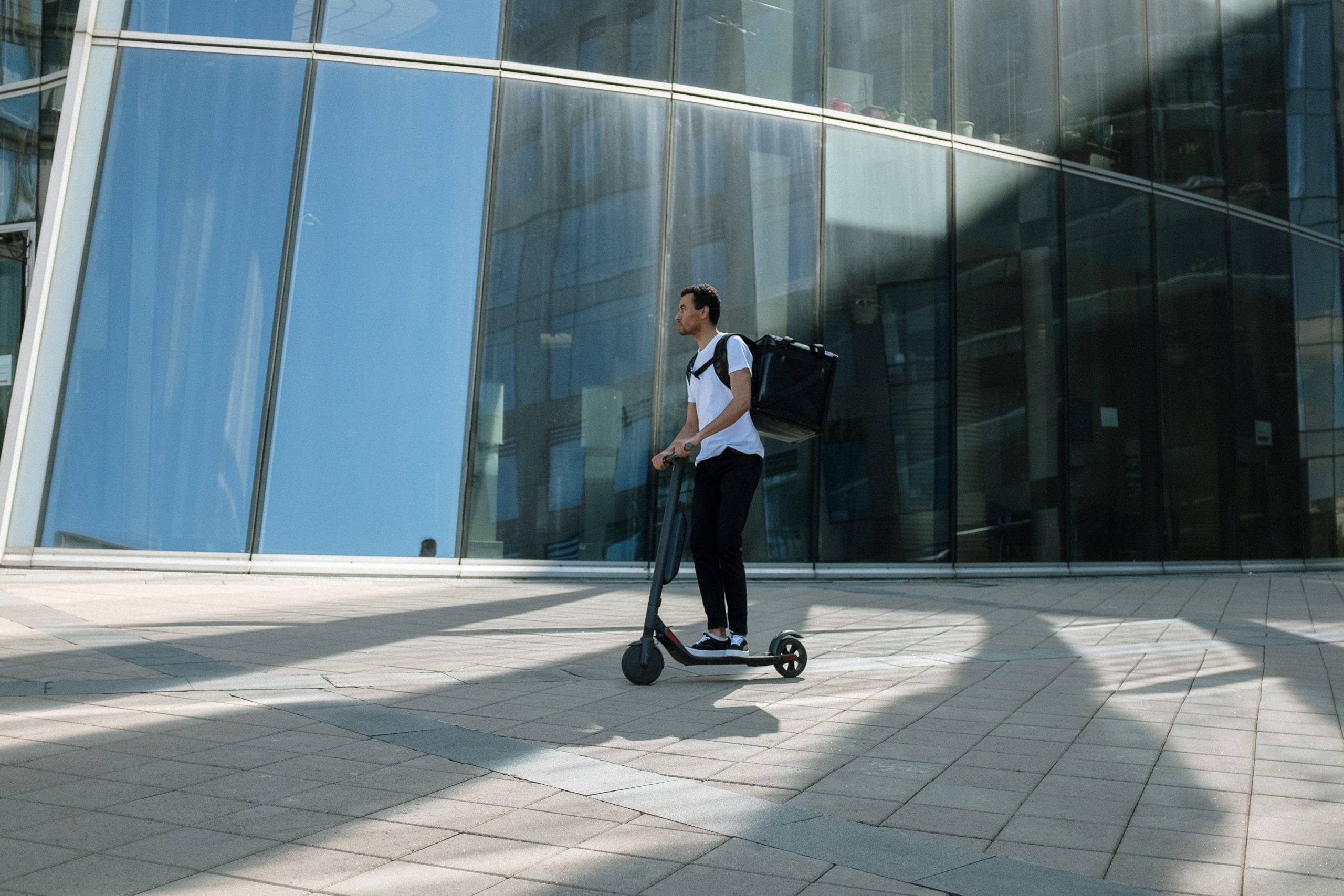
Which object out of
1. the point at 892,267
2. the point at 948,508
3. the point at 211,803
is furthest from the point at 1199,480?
the point at 211,803

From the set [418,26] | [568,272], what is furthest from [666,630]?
[418,26]

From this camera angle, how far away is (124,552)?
9.59 metres

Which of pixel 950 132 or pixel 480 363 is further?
pixel 950 132

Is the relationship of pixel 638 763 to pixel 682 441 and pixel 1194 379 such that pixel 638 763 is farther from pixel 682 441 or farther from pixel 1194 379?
pixel 1194 379

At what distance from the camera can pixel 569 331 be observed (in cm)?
1082

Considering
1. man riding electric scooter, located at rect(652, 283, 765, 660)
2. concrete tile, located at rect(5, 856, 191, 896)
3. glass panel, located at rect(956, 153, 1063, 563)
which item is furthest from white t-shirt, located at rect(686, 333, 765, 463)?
glass panel, located at rect(956, 153, 1063, 563)

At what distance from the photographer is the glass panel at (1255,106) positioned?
52.4ft

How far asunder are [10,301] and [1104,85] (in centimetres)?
1287

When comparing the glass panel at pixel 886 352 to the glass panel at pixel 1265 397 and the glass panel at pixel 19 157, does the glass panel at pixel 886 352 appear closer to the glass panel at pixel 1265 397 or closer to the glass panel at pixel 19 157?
the glass panel at pixel 1265 397

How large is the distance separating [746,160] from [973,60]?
338 cm

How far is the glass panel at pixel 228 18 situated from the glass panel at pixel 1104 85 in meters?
8.74

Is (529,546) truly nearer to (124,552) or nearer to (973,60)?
(124,552)

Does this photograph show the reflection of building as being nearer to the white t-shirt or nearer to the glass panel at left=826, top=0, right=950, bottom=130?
the glass panel at left=826, top=0, right=950, bottom=130

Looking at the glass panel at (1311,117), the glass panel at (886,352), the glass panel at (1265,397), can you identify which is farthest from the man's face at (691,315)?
the glass panel at (1311,117)
